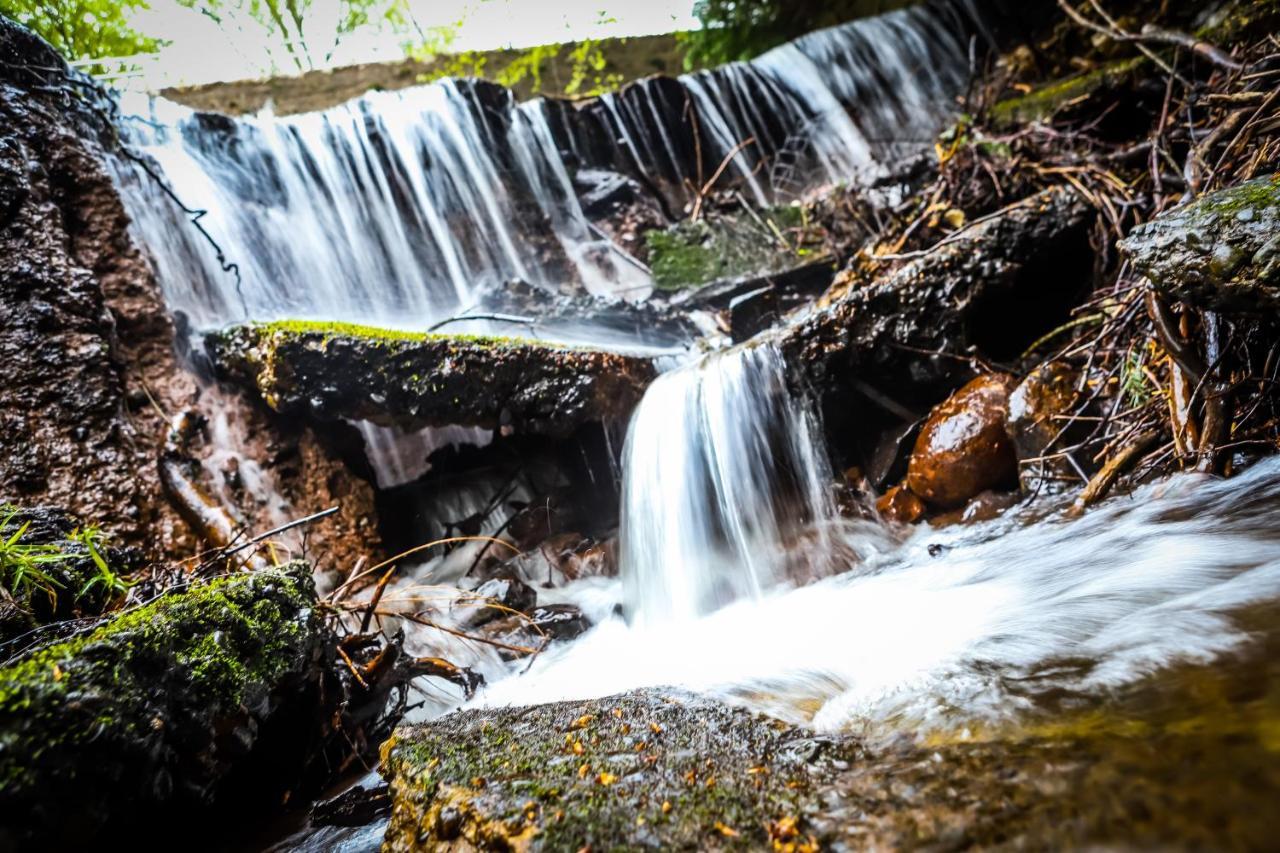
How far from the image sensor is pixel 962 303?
3.86 meters

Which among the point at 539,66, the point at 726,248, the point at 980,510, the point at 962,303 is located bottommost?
the point at 980,510

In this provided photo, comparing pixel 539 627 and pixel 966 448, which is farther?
Answer: pixel 539 627

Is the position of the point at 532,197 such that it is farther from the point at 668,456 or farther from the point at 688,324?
the point at 668,456

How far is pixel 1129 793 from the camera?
76 cm

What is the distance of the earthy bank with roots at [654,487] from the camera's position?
1.14 meters

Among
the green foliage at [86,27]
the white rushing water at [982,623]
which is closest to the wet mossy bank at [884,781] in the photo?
the white rushing water at [982,623]

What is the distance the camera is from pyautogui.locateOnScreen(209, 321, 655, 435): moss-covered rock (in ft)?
14.7

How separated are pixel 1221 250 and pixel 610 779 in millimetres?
2697

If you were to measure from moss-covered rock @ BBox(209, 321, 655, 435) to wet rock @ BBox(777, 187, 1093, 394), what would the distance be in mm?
1973

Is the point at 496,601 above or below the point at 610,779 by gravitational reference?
below

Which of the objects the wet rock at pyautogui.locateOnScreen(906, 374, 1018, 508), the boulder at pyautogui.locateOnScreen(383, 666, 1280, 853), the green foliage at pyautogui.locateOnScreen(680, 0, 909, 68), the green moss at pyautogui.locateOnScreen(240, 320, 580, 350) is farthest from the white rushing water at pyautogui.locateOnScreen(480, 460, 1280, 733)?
the green foliage at pyautogui.locateOnScreen(680, 0, 909, 68)

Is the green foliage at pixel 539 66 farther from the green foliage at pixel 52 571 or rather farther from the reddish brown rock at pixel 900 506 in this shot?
the green foliage at pixel 52 571

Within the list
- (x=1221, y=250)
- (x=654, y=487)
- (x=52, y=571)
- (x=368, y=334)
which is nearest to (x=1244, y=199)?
(x=1221, y=250)

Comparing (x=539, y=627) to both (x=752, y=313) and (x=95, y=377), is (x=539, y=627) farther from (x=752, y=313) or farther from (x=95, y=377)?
(x=752, y=313)
